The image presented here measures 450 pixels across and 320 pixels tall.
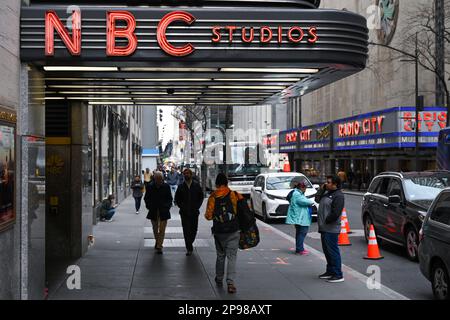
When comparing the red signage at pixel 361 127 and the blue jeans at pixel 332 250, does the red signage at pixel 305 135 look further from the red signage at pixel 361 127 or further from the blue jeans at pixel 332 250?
the blue jeans at pixel 332 250

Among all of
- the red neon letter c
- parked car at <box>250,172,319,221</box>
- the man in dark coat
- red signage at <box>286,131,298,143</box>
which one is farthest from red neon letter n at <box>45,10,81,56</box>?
red signage at <box>286,131,298,143</box>

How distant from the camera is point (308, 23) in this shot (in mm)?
7438

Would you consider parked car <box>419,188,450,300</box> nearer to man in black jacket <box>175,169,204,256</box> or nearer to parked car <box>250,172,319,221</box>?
man in black jacket <box>175,169,204,256</box>

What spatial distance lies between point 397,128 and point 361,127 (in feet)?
23.8

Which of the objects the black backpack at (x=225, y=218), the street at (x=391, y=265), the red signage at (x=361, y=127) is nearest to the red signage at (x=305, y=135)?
the red signage at (x=361, y=127)

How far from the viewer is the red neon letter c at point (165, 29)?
7.19 metres

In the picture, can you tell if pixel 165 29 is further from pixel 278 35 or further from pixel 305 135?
pixel 305 135

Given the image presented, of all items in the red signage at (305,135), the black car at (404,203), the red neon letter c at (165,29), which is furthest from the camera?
the red signage at (305,135)

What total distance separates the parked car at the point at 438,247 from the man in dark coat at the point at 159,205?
5.86 metres

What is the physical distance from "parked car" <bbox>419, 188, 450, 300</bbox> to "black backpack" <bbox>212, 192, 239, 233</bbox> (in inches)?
105

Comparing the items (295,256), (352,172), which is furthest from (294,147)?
(295,256)

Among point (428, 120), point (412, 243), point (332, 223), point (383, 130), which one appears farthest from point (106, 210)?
point (383, 130)

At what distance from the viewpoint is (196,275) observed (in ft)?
33.7
